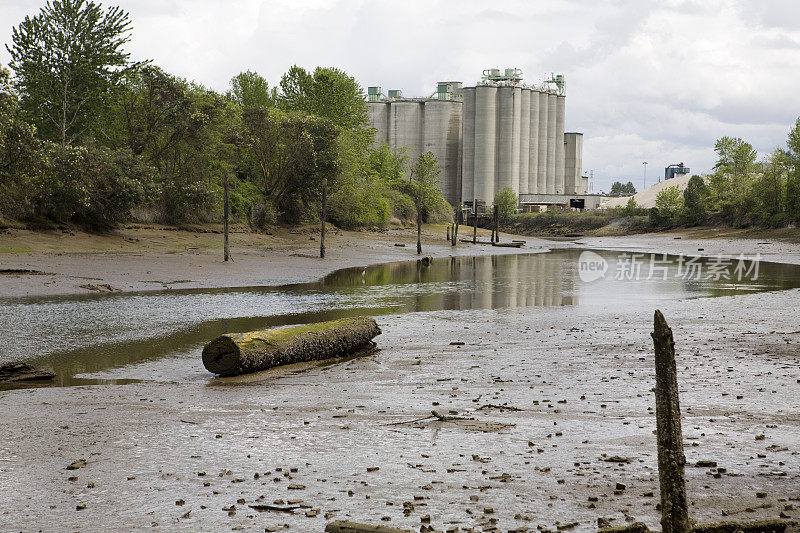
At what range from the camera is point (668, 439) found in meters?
4.56

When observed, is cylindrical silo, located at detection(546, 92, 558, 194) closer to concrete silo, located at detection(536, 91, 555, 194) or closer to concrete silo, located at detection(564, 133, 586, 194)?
concrete silo, located at detection(536, 91, 555, 194)

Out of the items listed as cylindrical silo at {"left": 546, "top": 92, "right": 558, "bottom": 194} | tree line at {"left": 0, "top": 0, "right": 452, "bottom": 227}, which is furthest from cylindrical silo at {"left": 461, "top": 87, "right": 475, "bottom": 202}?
tree line at {"left": 0, "top": 0, "right": 452, "bottom": 227}

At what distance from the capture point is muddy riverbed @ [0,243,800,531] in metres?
5.39

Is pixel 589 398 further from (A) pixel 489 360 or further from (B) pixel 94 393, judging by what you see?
(B) pixel 94 393

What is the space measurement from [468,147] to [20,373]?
113634 mm

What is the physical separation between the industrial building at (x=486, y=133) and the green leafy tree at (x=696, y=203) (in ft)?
115

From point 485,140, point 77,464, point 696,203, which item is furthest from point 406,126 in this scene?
point 77,464

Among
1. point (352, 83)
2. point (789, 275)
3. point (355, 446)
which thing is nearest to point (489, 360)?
point (355, 446)

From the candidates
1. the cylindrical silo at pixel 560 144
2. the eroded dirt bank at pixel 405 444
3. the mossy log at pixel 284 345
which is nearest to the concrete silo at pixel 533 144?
the cylindrical silo at pixel 560 144

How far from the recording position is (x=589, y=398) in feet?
30.1

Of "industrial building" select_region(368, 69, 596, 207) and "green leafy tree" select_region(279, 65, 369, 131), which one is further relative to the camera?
"industrial building" select_region(368, 69, 596, 207)

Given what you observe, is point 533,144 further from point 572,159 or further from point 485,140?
point 572,159

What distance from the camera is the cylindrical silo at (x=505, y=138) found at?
396ft

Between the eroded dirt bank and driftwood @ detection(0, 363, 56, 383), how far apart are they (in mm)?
1081
